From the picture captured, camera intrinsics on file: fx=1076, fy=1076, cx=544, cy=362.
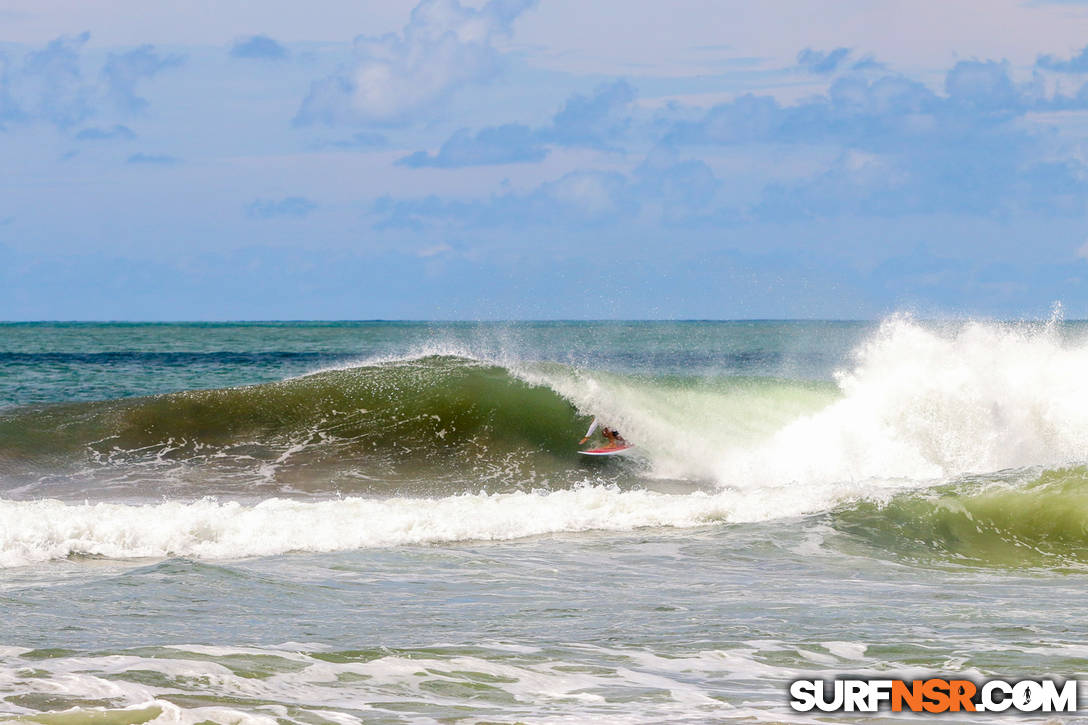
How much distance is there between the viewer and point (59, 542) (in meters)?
9.77

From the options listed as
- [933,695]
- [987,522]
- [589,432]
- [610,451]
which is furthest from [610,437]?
[933,695]

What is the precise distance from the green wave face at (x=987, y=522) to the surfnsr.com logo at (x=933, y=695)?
458cm

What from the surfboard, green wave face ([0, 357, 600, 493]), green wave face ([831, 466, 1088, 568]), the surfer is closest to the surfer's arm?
the surfer

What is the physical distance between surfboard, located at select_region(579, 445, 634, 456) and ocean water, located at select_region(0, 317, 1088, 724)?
216 millimetres

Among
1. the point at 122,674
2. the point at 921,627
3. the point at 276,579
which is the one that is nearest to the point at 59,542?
the point at 276,579

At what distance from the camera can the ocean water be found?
578cm

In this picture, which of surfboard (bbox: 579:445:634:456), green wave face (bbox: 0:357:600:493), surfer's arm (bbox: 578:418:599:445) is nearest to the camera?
green wave face (bbox: 0:357:600:493)

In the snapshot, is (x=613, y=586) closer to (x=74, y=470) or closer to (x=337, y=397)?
(x=74, y=470)

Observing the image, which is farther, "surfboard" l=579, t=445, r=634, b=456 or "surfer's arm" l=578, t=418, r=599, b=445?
"surfer's arm" l=578, t=418, r=599, b=445

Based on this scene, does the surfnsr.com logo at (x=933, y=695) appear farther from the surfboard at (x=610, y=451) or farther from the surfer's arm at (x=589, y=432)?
the surfer's arm at (x=589, y=432)

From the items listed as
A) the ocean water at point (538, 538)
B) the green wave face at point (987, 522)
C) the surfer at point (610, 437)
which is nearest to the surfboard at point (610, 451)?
the surfer at point (610, 437)

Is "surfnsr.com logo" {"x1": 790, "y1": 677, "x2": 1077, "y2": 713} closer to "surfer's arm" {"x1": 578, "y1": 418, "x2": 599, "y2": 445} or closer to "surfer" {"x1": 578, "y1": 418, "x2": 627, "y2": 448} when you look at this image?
"surfer" {"x1": 578, "y1": 418, "x2": 627, "y2": 448}

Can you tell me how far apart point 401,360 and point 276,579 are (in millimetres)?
14271

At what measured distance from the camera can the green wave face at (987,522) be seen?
10.4 meters
